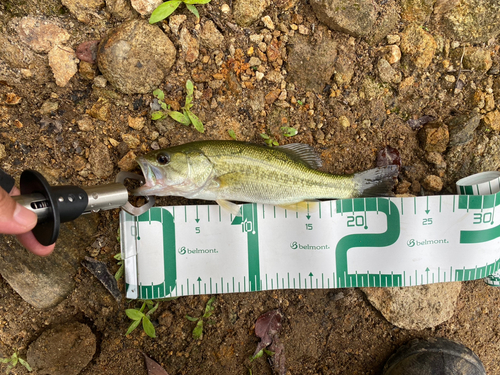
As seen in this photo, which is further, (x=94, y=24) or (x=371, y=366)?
(x=371, y=366)

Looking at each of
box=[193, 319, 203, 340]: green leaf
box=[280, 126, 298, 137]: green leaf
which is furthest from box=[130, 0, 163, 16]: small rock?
box=[193, 319, 203, 340]: green leaf

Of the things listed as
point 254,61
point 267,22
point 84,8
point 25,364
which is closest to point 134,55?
point 84,8

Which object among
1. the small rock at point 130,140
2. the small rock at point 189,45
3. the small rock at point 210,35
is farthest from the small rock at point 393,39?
the small rock at point 130,140

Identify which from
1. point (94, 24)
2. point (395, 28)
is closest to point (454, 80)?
point (395, 28)

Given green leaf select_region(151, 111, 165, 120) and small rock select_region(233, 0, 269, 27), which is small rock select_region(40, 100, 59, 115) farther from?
small rock select_region(233, 0, 269, 27)

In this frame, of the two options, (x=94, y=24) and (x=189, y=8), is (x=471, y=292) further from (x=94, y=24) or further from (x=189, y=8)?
(x=94, y=24)

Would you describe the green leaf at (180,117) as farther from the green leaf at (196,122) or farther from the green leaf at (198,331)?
the green leaf at (198,331)
